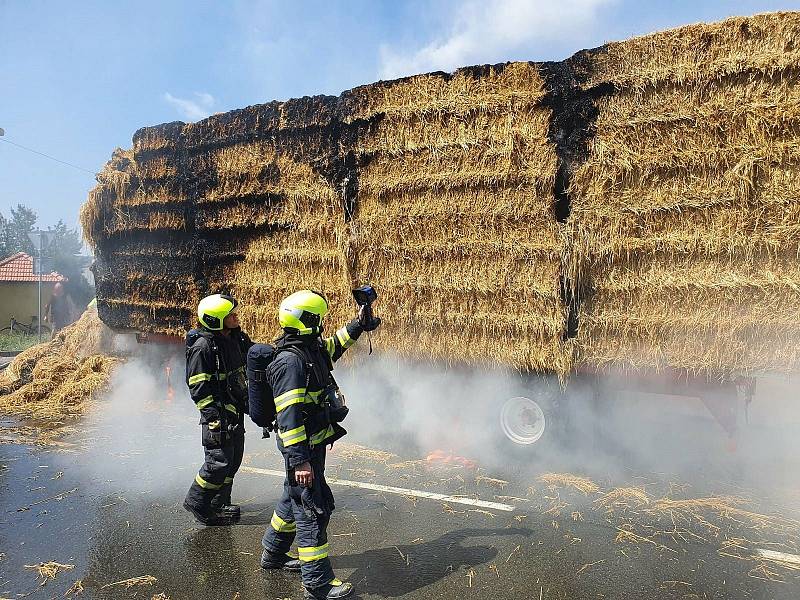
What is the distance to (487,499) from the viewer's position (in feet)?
18.5

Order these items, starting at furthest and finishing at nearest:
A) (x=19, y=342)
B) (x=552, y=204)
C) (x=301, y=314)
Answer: (x=19, y=342) → (x=552, y=204) → (x=301, y=314)

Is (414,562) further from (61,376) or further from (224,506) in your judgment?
(61,376)

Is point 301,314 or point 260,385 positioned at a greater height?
point 301,314

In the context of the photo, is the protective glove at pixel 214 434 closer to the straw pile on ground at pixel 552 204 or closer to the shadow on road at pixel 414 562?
the shadow on road at pixel 414 562

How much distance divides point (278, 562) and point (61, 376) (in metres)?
9.29

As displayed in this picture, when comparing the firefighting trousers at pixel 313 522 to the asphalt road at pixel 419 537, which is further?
the asphalt road at pixel 419 537

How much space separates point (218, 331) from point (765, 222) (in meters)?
4.95

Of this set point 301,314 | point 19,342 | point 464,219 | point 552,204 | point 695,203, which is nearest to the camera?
point 301,314

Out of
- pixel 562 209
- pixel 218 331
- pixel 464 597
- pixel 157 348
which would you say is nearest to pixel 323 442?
pixel 464 597

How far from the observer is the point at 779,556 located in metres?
4.31

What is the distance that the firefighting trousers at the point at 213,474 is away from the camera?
16.8 ft

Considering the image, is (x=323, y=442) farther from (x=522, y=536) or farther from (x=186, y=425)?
(x=186, y=425)

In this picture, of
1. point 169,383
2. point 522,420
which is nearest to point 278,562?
point 522,420

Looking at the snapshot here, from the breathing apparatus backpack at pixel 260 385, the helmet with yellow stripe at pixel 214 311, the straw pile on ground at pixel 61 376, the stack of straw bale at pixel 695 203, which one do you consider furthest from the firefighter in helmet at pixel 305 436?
the straw pile on ground at pixel 61 376
